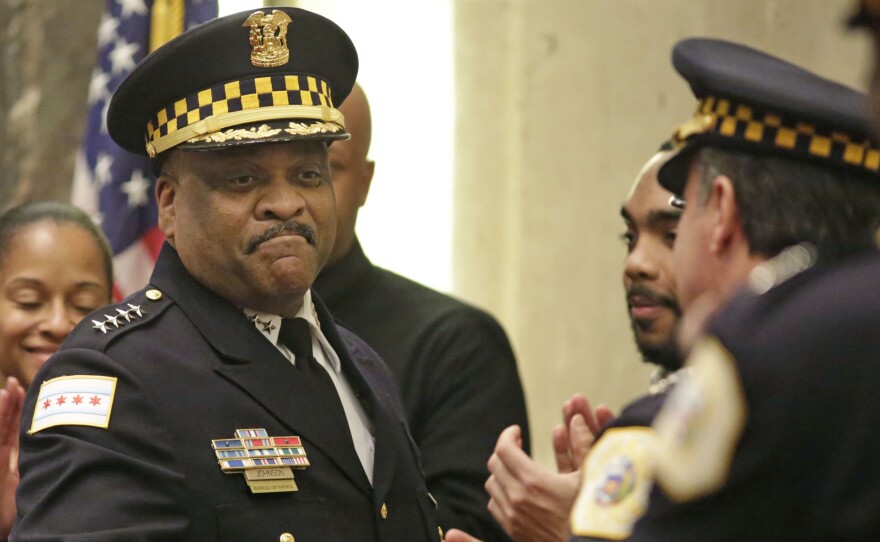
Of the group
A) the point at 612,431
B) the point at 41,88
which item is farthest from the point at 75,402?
the point at 41,88

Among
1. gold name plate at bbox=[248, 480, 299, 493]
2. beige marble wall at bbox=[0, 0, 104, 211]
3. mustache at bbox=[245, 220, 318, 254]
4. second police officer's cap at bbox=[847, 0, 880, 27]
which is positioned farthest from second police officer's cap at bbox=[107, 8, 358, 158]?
beige marble wall at bbox=[0, 0, 104, 211]

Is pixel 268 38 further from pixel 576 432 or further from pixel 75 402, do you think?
pixel 576 432

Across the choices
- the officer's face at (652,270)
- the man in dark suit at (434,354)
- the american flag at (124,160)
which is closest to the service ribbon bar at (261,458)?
the man in dark suit at (434,354)

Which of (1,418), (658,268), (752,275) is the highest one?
(752,275)

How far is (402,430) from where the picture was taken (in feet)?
9.23

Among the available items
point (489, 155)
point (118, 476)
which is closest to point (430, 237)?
point (489, 155)

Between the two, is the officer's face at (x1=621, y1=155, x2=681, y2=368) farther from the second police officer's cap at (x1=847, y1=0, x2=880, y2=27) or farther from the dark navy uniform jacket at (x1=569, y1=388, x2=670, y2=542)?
the second police officer's cap at (x1=847, y1=0, x2=880, y2=27)

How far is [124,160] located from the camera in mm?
4270

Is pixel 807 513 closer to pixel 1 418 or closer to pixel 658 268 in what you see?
pixel 658 268

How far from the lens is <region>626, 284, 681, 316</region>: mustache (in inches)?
123

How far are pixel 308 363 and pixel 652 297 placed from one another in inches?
33.1

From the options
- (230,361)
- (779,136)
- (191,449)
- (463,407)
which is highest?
(779,136)

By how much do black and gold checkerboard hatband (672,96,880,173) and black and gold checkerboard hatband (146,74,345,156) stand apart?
842 millimetres

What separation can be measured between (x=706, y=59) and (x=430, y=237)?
2899 millimetres
